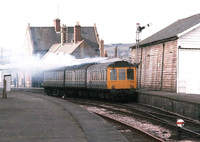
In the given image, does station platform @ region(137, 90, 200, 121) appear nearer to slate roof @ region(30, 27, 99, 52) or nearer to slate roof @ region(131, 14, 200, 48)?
slate roof @ region(131, 14, 200, 48)

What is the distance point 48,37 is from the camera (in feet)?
279

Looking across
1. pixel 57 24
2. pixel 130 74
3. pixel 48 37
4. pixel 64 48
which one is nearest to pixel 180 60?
pixel 130 74

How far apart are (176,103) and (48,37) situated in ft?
214

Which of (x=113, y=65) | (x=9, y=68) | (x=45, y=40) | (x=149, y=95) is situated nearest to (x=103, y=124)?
(x=149, y=95)

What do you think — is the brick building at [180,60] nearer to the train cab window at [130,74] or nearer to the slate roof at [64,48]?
the train cab window at [130,74]

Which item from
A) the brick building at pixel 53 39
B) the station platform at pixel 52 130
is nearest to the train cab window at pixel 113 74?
the station platform at pixel 52 130

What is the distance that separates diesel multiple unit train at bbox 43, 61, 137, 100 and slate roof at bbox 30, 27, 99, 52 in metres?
44.8

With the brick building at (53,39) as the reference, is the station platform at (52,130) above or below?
below

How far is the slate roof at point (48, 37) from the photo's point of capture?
83312 mm

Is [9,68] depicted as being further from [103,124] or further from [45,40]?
[103,124]

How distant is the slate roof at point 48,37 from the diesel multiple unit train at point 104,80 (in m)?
44.8

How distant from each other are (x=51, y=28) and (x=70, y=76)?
49369 mm

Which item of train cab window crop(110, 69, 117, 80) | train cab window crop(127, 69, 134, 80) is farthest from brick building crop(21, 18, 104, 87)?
train cab window crop(110, 69, 117, 80)

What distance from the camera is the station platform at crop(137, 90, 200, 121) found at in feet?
61.8
